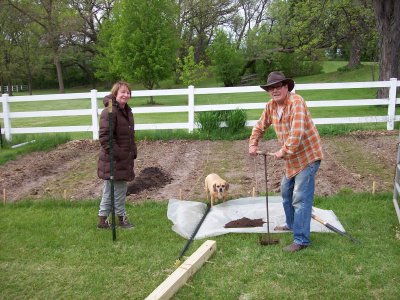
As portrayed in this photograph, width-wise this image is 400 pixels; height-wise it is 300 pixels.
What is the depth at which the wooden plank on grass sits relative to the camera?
3180 mm

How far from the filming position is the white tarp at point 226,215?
179 inches

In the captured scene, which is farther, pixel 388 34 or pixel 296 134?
pixel 388 34

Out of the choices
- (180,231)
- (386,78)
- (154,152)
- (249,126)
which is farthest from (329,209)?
(386,78)

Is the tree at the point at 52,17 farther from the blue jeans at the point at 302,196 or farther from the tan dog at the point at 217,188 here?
the blue jeans at the point at 302,196

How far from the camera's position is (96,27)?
153 feet

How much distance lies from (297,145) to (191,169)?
4056 mm

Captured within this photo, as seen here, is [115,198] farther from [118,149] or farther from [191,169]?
[191,169]

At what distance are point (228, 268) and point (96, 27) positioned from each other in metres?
47.0

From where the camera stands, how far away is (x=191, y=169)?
297 inches

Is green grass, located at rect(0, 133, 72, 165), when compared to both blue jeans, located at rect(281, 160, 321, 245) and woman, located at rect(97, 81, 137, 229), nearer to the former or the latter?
woman, located at rect(97, 81, 137, 229)

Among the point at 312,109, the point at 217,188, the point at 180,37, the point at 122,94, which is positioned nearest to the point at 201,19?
the point at 180,37

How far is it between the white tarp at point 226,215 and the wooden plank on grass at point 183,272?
51 centimetres

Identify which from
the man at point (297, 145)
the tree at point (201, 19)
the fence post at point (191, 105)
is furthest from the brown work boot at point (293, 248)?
the tree at point (201, 19)

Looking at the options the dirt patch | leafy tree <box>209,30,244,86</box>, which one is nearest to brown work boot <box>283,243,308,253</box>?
the dirt patch
